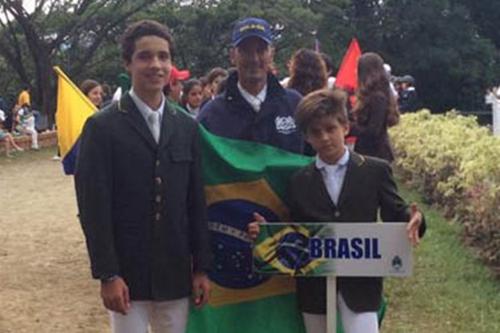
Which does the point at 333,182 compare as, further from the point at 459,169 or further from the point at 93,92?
the point at 459,169

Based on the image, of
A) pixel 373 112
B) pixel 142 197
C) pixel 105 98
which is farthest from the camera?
pixel 105 98

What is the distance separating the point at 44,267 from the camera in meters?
8.04

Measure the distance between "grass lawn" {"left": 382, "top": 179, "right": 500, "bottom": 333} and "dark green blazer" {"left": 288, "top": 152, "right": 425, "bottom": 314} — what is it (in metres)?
2.20

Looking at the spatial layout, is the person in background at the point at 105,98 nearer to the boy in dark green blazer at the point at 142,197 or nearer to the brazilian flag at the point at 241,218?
the brazilian flag at the point at 241,218

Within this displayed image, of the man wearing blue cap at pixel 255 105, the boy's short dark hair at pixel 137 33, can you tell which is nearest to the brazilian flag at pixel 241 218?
the man wearing blue cap at pixel 255 105

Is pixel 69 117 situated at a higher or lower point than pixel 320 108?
lower

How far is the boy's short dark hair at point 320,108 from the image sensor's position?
3.53m

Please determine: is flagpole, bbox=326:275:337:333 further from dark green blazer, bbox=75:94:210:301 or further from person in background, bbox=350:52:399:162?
person in background, bbox=350:52:399:162

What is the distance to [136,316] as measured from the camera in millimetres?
3332

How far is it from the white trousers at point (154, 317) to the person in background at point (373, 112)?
243 centimetres

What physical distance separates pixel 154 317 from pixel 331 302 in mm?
685

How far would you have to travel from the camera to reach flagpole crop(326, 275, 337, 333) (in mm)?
3465

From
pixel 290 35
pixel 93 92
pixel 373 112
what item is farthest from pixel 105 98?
pixel 290 35

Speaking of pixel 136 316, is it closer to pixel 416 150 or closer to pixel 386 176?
pixel 386 176
